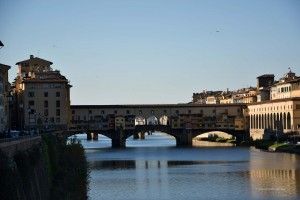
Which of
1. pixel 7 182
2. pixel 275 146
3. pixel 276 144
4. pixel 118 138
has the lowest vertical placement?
pixel 275 146

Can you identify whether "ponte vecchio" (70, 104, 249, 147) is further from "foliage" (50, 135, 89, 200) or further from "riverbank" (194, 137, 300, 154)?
"foliage" (50, 135, 89, 200)

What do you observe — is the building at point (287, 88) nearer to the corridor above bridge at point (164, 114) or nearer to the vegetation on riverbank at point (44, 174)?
the corridor above bridge at point (164, 114)

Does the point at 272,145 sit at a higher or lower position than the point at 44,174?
lower

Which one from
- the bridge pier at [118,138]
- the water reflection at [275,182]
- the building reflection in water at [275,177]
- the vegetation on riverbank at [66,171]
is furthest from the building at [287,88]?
the vegetation on riverbank at [66,171]

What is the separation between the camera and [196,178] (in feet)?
160

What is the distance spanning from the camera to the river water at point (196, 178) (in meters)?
39.5

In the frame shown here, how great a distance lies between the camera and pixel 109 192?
40781 mm

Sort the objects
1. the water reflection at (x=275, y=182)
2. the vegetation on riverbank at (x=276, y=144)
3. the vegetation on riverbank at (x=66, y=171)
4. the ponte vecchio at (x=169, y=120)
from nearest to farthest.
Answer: the vegetation on riverbank at (x=66, y=171) < the water reflection at (x=275, y=182) < the vegetation on riverbank at (x=276, y=144) < the ponte vecchio at (x=169, y=120)

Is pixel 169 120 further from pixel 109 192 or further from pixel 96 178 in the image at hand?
pixel 109 192

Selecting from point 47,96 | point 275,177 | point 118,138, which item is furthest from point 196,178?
point 118,138

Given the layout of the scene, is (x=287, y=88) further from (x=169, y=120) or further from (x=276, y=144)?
(x=276, y=144)

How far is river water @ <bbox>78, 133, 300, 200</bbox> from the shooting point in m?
39.5

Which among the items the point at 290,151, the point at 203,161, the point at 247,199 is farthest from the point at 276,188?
the point at 290,151

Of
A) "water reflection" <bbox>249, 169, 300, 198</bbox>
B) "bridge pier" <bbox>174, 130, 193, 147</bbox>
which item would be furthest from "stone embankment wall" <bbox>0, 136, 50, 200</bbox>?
"bridge pier" <bbox>174, 130, 193, 147</bbox>
